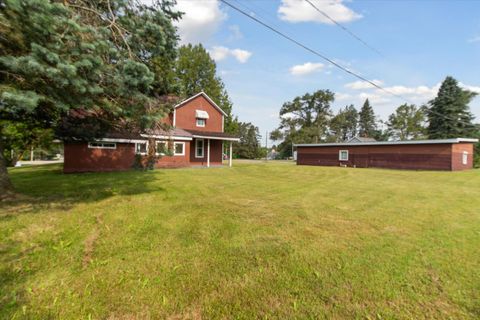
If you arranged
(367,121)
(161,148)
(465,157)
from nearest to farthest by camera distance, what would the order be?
(161,148)
(465,157)
(367,121)

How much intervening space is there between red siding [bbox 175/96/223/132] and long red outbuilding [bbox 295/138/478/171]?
43.4 feet

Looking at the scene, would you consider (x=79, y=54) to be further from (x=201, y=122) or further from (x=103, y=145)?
(x=201, y=122)

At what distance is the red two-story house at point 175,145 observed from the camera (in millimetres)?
13914

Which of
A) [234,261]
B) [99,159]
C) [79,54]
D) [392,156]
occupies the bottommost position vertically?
[234,261]

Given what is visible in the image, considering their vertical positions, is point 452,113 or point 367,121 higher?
point 367,121

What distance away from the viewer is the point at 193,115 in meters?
21.7


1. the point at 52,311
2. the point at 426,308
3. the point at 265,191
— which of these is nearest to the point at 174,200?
the point at 265,191

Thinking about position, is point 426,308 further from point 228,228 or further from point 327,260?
point 228,228

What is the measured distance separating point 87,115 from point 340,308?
772 cm

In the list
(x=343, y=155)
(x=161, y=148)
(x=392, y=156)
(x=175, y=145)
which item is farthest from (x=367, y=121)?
(x=161, y=148)

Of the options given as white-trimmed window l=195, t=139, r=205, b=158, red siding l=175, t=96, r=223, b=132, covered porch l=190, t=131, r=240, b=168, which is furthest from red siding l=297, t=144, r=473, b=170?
white-trimmed window l=195, t=139, r=205, b=158

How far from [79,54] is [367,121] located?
81190 millimetres

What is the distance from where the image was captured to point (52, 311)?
248 centimetres

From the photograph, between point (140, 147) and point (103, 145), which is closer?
point (103, 145)
